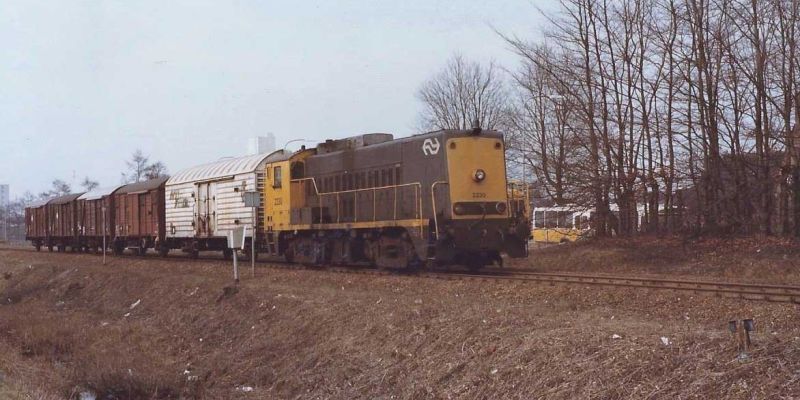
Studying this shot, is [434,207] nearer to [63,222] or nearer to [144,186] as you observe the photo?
[144,186]

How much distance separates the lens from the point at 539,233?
131ft

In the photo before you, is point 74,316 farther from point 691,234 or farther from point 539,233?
point 539,233

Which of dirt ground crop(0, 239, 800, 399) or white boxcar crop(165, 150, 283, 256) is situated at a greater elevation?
white boxcar crop(165, 150, 283, 256)

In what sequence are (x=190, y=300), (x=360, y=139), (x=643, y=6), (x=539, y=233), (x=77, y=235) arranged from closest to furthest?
(x=190, y=300)
(x=360, y=139)
(x=643, y=6)
(x=77, y=235)
(x=539, y=233)

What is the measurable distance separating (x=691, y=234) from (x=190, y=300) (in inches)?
581

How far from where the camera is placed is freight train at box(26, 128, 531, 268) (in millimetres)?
15625

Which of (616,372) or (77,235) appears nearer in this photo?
(616,372)

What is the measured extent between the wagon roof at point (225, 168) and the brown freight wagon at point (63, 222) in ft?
39.1

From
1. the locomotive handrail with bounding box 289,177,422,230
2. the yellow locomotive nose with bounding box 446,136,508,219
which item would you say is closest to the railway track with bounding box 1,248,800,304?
the locomotive handrail with bounding box 289,177,422,230

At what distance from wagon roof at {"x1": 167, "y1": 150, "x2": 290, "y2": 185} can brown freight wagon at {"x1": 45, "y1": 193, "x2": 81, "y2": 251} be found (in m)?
11.9

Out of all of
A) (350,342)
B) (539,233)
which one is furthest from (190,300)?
(539,233)

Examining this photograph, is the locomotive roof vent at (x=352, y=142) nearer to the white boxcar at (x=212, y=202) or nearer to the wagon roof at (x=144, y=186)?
the white boxcar at (x=212, y=202)

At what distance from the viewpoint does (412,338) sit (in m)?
10.3

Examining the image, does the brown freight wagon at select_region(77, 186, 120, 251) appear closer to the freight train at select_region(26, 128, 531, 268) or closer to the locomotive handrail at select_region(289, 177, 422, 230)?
the freight train at select_region(26, 128, 531, 268)
